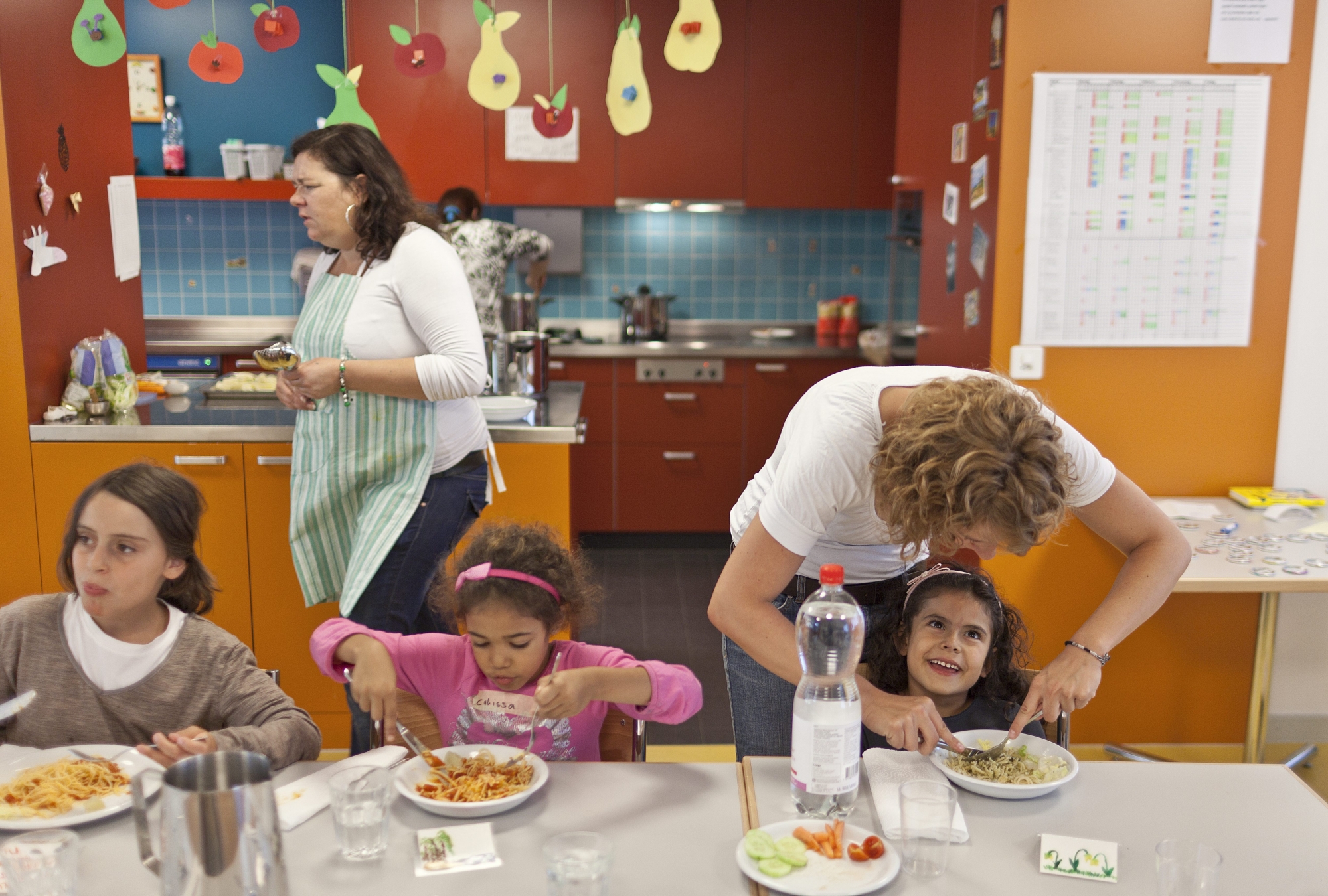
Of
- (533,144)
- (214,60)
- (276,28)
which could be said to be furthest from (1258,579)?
(533,144)

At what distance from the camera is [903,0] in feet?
12.8

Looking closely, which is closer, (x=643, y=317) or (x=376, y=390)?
(x=376, y=390)

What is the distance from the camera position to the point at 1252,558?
2521mm

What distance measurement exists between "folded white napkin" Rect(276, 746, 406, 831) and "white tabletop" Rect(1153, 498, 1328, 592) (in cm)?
155

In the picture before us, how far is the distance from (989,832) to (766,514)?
1.52 feet

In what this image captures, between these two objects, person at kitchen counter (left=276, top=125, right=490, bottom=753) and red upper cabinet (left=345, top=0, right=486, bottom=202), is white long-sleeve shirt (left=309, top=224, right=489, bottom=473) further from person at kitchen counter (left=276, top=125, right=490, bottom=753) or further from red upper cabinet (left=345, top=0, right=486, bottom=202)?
red upper cabinet (left=345, top=0, right=486, bottom=202)

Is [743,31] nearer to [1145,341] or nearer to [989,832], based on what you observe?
[1145,341]

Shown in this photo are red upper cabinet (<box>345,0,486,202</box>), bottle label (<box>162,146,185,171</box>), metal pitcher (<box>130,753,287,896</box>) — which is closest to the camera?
metal pitcher (<box>130,753,287,896</box>)

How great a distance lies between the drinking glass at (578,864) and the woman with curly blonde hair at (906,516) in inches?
15.0

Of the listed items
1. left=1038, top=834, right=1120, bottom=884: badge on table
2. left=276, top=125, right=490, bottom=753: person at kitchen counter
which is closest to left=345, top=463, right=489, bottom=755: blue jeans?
left=276, top=125, right=490, bottom=753: person at kitchen counter

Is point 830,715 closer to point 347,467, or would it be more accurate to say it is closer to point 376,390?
point 376,390

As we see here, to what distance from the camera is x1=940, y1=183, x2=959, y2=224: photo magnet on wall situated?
10.5 feet

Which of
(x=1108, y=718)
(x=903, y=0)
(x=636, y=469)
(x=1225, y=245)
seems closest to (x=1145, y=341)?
(x=1225, y=245)

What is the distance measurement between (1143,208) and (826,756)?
202cm
